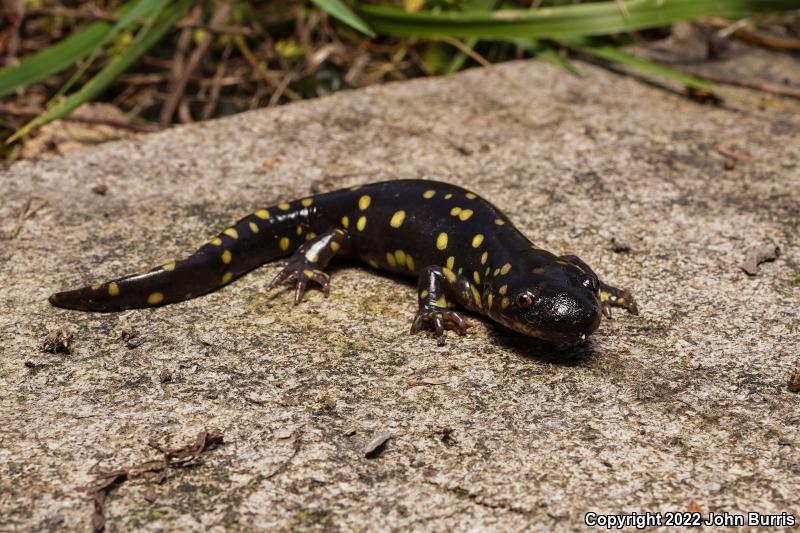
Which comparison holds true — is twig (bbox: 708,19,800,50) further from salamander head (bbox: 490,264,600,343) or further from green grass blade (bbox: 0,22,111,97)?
green grass blade (bbox: 0,22,111,97)

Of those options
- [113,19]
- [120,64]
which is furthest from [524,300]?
[113,19]

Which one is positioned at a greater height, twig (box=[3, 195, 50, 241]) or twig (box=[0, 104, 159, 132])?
twig (box=[0, 104, 159, 132])

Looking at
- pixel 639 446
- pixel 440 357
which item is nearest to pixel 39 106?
pixel 440 357

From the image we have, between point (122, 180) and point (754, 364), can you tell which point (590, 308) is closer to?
point (754, 364)

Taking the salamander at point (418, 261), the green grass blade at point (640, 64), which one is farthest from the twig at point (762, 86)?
the salamander at point (418, 261)

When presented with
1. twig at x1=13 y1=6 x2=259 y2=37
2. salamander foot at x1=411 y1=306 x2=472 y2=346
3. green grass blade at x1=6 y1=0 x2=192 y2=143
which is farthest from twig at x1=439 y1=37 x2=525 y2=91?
salamander foot at x1=411 y1=306 x2=472 y2=346

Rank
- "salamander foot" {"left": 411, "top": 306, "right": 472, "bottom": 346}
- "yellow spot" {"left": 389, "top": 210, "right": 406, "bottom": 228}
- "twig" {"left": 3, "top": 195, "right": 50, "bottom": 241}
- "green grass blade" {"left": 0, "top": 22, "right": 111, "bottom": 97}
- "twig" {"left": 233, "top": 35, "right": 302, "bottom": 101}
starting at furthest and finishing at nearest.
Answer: "twig" {"left": 233, "top": 35, "right": 302, "bottom": 101} < "green grass blade" {"left": 0, "top": 22, "right": 111, "bottom": 97} < "twig" {"left": 3, "top": 195, "right": 50, "bottom": 241} < "yellow spot" {"left": 389, "top": 210, "right": 406, "bottom": 228} < "salamander foot" {"left": 411, "top": 306, "right": 472, "bottom": 346}

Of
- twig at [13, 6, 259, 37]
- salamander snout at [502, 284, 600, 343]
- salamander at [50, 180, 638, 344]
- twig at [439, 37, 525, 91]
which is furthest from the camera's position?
twig at [439, 37, 525, 91]
